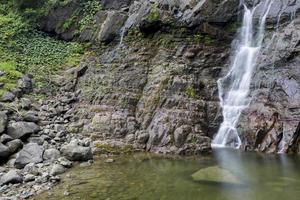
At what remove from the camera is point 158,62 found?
2103 centimetres

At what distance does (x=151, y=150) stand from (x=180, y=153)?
1330 millimetres

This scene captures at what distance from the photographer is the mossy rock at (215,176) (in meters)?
12.9

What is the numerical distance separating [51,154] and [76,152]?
0.98 m

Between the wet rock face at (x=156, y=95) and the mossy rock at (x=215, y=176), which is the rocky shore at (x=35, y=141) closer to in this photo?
the wet rock face at (x=156, y=95)

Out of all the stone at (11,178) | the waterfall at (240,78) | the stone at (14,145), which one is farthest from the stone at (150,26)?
→ the stone at (11,178)

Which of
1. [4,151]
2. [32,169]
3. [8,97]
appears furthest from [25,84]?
[32,169]

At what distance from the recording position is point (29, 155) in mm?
15094

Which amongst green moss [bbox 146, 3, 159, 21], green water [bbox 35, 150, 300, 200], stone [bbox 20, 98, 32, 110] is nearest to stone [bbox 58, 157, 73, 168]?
green water [bbox 35, 150, 300, 200]

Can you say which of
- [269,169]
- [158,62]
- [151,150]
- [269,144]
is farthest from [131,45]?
[269,169]

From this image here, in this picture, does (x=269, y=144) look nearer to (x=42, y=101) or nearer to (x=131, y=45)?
(x=131, y=45)

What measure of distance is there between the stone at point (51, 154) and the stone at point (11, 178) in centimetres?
200

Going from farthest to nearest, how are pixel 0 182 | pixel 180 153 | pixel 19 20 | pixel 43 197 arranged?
pixel 19 20
pixel 180 153
pixel 0 182
pixel 43 197

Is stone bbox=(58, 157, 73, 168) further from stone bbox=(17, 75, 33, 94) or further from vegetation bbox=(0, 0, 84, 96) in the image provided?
stone bbox=(17, 75, 33, 94)

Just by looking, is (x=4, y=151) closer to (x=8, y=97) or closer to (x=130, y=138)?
(x=8, y=97)
